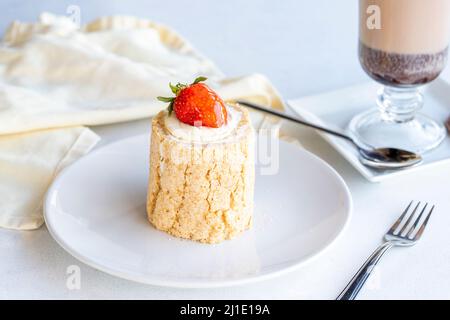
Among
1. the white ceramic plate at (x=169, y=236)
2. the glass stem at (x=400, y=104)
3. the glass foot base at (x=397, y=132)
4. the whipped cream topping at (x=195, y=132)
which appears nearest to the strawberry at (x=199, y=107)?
the whipped cream topping at (x=195, y=132)

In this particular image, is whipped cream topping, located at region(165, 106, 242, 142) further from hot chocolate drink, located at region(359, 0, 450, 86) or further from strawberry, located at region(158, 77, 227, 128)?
hot chocolate drink, located at region(359, 0, 450, 86)

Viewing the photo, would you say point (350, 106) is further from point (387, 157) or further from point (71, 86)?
point (71, 86)

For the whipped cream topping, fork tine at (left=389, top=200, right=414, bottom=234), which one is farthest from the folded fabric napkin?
fork tine at (left=389, top=200, right=414, bottom=234)

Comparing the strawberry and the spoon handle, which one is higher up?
the strawberry

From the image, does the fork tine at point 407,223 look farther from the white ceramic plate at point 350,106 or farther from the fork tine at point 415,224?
the white ceramic plate at point 350,106
